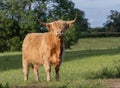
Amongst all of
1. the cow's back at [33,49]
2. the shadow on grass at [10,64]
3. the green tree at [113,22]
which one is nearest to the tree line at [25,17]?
the green tree at [113,22]

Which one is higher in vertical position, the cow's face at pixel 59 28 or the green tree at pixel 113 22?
the cow's face at pixel 59 28

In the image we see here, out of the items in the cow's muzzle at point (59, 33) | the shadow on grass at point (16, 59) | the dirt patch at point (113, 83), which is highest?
the cow's muzzle at point (59, 33)

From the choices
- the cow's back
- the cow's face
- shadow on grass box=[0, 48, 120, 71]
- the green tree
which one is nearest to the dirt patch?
the cow's face

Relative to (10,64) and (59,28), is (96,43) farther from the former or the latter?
(59,28)

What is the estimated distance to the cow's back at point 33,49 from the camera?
14.4m

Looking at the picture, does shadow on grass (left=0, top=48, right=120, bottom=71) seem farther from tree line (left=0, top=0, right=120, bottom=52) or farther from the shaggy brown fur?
tree line (left=0, top=0, right=120, bottom=52)

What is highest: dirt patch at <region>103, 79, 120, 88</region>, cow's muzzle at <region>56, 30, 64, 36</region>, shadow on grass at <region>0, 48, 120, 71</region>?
cow's muzzle at <region>56, 30, 64, 36</region>

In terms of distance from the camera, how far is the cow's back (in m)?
14.4

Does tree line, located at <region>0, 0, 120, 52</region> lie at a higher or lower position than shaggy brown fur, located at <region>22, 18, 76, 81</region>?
lower

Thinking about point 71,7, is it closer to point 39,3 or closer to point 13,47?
point 39,3

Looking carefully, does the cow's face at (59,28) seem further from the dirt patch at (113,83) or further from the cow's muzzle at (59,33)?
the dirt patch at (113,83)

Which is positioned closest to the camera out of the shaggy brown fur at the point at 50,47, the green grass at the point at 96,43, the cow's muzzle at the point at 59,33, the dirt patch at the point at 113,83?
the dirt patch at the point at 113,83

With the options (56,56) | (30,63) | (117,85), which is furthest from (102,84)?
(30,63)

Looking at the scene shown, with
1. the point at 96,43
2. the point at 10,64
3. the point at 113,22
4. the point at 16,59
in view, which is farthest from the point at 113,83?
the point at 113,22
